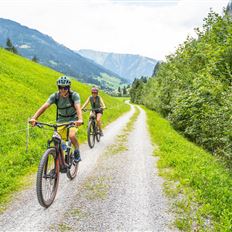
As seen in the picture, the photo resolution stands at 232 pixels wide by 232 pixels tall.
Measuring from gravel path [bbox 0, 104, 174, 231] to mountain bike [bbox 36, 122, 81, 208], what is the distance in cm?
35

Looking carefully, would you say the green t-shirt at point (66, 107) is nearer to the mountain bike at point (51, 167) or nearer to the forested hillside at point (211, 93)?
the mountain bike at point (51, 167)

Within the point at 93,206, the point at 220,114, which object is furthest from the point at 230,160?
the point at 93,206

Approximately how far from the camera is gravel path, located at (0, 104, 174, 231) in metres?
A: 6.64

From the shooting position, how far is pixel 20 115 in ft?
60.6

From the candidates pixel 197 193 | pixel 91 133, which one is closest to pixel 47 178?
pixel 197 193

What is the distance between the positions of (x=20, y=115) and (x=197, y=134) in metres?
12.7

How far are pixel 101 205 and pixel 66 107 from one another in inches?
119

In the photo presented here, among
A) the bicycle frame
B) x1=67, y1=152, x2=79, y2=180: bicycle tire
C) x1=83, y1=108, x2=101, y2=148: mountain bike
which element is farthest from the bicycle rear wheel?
the bicycle frame

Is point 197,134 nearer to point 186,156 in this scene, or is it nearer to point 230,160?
point 230,160

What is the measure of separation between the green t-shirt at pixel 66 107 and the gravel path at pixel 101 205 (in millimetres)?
2098

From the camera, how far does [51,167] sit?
771cm

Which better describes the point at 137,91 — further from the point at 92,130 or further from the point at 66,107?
the point at 66,107

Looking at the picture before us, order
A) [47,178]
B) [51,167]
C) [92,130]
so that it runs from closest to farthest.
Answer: [47,178], [51,167], [92,130]

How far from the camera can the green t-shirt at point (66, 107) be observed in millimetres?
8664
